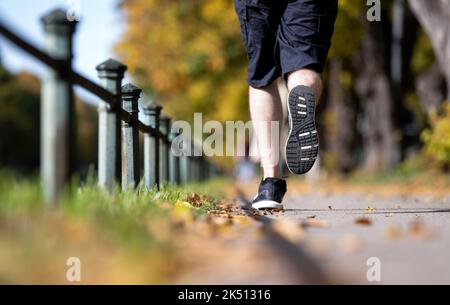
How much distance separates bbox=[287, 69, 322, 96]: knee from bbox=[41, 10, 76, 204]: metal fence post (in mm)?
1893

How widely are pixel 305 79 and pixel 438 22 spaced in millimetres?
8170

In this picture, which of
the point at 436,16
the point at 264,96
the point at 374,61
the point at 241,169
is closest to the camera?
the point at 264,96

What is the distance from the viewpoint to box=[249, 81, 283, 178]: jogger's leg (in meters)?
5.16

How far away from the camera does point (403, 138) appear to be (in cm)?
2239

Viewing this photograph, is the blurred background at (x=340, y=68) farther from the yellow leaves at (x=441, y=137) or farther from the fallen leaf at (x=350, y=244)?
the fallen leaf at (x=350, y=244)

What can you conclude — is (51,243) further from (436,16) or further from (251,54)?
(436,16)

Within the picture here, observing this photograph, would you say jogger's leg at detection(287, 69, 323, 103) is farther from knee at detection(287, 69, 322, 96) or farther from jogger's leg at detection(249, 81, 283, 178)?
jogger's leg at detection(249, 81, 283, 178)

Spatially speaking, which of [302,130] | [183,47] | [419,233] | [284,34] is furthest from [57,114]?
[183,47]

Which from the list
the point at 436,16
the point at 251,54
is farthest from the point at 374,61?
the point at 251,54

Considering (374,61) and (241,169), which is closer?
(374,61)

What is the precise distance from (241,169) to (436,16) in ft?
103

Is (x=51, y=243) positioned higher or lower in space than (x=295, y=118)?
lower

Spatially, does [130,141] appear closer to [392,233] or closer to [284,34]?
[284,34]
